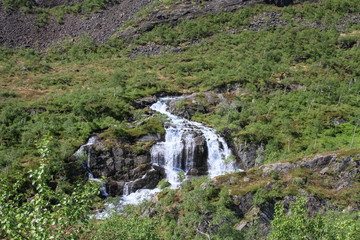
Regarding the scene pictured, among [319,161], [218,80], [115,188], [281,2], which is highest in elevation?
[281,2]

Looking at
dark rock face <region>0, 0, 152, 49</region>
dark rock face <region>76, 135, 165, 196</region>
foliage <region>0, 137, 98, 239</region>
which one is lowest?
dark rock face <region>76, 135, 165, 196</region>

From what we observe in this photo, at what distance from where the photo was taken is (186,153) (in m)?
58.3

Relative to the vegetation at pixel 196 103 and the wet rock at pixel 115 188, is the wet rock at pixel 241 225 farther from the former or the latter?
the wet rock at pixel 115 188

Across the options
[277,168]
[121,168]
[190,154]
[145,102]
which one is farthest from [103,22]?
[277,168]

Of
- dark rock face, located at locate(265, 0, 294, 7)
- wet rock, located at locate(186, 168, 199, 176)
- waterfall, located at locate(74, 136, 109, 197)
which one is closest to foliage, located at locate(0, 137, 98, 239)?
waterfall, located at locate(74, 136, 109, 197)

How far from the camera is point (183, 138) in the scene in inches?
2411

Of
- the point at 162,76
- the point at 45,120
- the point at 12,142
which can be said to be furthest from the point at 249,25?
the point at 12,142

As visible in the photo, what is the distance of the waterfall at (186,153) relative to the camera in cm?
5631

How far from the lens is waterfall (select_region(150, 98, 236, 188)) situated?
Answer: 56.3 metres

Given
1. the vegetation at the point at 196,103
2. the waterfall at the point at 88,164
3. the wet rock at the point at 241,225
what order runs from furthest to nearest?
1. the waterfall at the point at 88,164
2. the wet rock at the point at 241,225
3. the vegetation at the point at 196,103

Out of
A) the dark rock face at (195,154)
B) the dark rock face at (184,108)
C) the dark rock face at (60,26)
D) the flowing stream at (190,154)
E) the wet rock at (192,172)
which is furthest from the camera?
the dark rock face at (60,26)

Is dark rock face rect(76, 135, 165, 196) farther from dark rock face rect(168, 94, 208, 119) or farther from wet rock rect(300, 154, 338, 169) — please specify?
wet rock rect(300, 154, 338, 169)

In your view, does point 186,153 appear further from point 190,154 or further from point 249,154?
point 249,154

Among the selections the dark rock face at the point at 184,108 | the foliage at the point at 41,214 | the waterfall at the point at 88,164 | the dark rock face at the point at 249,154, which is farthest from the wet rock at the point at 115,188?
the foliage at the point at 41,214
